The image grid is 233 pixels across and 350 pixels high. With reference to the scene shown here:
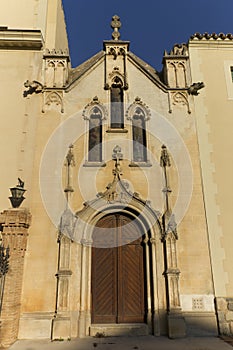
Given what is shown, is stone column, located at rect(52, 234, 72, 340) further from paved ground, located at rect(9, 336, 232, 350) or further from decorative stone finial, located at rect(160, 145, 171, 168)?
decorative stone finial, located at rect(160, 145, 171, 168)

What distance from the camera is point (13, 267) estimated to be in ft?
28.3

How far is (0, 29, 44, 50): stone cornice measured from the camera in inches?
479

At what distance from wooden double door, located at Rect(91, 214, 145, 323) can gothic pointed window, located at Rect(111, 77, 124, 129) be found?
3.65 m

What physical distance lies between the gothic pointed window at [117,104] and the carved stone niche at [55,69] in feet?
6.63

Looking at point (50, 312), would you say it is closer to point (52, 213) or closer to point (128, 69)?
point (52, 213)

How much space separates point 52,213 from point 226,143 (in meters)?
6.91

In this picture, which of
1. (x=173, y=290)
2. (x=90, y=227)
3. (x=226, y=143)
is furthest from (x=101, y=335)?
(x=226, y=143)

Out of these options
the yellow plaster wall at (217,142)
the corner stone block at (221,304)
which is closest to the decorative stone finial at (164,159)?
the yellow plaster wall at (217,142)

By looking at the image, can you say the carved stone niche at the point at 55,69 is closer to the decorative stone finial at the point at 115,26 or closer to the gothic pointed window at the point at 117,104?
the gothic pointed window at the point at 117,104

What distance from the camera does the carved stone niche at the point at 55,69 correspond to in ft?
38.7

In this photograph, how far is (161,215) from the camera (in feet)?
32.4

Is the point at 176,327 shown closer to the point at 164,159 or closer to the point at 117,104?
the point at 164,159

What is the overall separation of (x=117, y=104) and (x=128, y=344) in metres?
8.29

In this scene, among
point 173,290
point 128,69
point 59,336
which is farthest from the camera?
point 128,69
